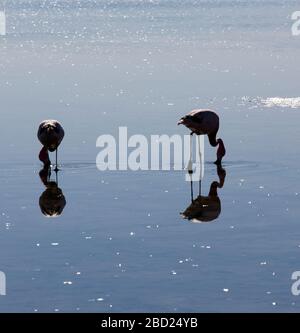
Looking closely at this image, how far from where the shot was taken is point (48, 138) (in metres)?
21.2

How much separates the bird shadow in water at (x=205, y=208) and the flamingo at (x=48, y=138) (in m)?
3.17

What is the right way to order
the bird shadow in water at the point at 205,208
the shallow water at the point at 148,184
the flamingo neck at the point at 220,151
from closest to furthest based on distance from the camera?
the shallow water at the point at 148,184, the bird shadow in water at the point at 205,208, the flamingo neck at the point at 220,151

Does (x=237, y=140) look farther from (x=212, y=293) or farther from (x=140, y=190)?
(x=212, y=293)

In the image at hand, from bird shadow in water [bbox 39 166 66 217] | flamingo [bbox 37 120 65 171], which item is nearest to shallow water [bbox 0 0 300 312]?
bird shadow in water [bbox 39 166 66 217]

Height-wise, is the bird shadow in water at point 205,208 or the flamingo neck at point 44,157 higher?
the flamingo neck at point 44,157

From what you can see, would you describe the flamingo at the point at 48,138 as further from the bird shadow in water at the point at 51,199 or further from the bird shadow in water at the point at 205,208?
the bird shadow in water at the point at 205,208

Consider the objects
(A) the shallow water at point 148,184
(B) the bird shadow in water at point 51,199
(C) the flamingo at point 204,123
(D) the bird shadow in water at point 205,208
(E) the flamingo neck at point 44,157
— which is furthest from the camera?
(C) the flamingo at point 204,123

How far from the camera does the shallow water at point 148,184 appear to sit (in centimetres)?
1421

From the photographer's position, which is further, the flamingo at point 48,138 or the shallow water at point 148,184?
the flamingo at point 48,138

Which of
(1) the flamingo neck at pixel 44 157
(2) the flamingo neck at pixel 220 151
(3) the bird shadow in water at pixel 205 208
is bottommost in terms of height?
(3) the bird shadow in water at pixel 205 208

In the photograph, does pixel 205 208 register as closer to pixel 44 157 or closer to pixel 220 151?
pixel 220 151

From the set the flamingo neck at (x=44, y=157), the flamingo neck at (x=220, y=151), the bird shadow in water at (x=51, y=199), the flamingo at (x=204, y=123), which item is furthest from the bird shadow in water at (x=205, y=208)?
the flamingo neck at (x=44, y=157)

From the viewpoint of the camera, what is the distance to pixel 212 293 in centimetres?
1393

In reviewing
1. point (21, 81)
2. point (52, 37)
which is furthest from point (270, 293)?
point (52, 37)
